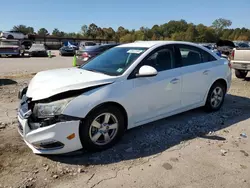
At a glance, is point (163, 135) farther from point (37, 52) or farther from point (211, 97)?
point (37, 52)

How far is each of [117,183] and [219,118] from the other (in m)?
3.08

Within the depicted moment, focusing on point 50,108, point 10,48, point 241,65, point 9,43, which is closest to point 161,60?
point 50,108

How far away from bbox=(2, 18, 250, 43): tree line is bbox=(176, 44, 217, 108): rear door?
6487 cm

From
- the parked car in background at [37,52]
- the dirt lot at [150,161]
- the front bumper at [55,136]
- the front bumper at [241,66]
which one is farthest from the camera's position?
the parked car in background at [37,52]

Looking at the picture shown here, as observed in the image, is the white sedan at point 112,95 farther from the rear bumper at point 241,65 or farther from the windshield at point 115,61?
the rear bumper at point 241,65

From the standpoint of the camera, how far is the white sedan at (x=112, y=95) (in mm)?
3203

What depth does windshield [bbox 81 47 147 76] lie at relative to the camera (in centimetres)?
394

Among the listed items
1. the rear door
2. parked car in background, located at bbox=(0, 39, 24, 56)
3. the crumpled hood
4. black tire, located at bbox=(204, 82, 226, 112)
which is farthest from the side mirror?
parked car in background, located at bbox=(0, 39, 24, 56)

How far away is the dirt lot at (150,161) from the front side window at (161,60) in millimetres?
1157

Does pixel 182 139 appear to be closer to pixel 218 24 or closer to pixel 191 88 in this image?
pixel 191 88

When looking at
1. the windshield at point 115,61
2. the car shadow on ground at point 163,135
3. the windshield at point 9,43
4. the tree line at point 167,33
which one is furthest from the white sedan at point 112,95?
the tree line at point 167,33

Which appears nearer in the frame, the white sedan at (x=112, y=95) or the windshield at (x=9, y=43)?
the white sedan at (x=112, y=95)

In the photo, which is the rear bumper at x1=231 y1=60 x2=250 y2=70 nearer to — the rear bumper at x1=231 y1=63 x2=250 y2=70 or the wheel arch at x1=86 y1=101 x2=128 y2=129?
the rear bumper at x1=231 y1=63 x2=250 y2=70

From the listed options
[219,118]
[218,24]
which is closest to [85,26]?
[218,24]
